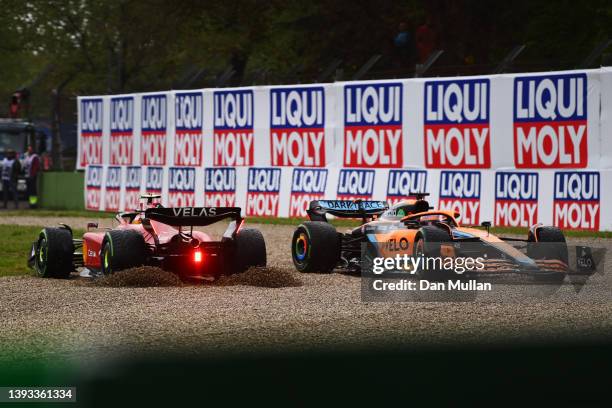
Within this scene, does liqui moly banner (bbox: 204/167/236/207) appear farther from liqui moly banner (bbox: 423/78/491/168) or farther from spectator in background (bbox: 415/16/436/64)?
liqui moly banner (bbox: 423/78/491/168)

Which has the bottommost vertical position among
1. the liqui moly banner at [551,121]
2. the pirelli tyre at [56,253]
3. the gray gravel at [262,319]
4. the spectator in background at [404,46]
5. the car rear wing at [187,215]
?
the gray gravel at [262,319]

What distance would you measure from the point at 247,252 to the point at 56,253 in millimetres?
2182

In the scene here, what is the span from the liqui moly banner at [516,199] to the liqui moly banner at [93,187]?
12409mm

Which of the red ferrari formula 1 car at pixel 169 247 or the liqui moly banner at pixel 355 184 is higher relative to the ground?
the liqui moly banner at pixel 355 184

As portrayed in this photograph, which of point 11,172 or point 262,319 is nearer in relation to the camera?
point 262,319

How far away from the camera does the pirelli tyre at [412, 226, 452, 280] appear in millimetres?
12062

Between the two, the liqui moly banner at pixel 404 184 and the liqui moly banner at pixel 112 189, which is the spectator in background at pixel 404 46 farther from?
the liqui moly banner at pixel 112 189

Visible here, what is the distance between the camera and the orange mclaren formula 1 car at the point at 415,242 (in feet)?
41.2

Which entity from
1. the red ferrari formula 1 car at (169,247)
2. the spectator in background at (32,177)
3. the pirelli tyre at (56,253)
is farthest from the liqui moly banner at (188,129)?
the red ferrari formula 1 car at (169,247)

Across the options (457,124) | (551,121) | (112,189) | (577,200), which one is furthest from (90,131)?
(577,200)

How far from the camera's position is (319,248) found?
14.6 meters

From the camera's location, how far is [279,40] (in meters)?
39.7

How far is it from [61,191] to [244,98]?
9.16 metres

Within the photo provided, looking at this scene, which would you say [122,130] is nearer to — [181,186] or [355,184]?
[181,186]
